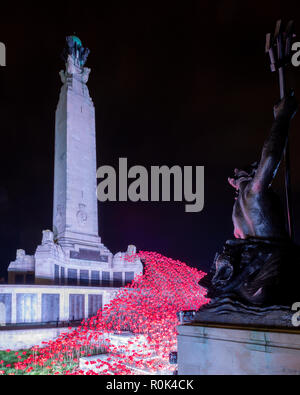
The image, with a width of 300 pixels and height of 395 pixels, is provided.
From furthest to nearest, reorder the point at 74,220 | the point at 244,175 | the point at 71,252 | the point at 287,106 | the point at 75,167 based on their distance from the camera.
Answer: the point at 75,167
the point at 74,220
the point at 71,252
the point at 244,175
the point at 287,106

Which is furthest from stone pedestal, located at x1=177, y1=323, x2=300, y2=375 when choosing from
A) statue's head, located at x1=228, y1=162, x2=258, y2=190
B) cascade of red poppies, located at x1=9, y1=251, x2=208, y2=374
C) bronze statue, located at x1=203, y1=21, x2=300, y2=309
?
statue's head, located at x1=228, y1=162, x2=258, y2=190

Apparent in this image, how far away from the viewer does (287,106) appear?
20.5 ft

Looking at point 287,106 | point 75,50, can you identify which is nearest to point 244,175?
point 287,106

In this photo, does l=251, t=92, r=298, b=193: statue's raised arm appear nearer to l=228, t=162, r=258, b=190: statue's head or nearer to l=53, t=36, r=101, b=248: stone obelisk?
l=228, t=162, r=258, b=190: statue's head

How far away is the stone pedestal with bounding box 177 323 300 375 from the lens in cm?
455

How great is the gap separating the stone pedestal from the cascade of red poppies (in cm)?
132

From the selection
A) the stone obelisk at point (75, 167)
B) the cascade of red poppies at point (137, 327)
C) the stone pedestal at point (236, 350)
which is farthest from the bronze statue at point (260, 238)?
the stone obelisk at point (75, 167)

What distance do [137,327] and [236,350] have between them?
13.9 meters

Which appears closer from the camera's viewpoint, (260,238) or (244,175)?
(260,238)

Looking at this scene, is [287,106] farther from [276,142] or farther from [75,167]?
[75,167]

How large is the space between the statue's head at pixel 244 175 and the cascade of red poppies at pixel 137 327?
7.43 ft

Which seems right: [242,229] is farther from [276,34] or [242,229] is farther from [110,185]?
[110,185]
